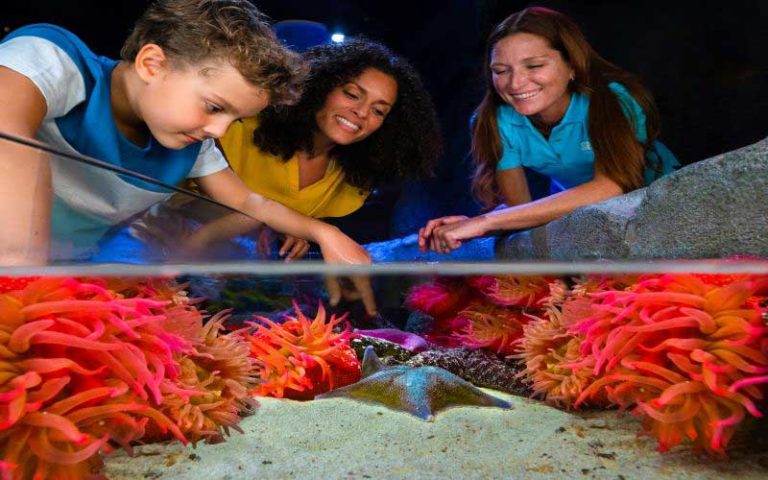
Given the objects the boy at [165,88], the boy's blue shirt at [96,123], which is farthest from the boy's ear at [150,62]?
the boy's blue shirt at [96,123]

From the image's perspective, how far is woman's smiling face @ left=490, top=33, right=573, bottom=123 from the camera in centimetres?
241

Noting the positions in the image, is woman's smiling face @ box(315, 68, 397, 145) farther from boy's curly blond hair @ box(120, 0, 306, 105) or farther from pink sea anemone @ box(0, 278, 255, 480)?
pink sea anemone @ box(0, 278, 255, 480)

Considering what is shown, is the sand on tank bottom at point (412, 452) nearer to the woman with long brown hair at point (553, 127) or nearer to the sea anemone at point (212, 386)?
the sea anemone at point (212, 386)

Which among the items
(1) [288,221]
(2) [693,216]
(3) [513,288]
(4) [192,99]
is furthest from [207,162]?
(2) [693,216]

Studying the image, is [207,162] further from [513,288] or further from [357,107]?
[513,288]

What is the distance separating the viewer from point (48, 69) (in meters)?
1.28

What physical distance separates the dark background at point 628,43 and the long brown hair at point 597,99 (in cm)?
153

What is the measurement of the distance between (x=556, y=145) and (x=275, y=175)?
4.78 feet

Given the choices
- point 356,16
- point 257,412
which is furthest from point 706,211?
point 356,16

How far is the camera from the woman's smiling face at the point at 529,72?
2412 millimetres

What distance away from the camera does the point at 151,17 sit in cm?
155

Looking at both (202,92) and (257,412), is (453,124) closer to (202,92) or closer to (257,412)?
(202,92)

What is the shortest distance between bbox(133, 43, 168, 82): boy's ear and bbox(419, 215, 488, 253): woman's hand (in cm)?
118

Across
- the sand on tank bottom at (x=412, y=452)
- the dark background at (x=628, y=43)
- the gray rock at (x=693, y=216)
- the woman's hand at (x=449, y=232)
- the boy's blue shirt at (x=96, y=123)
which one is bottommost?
the sand on tank bottom at (x=412, y=452)
